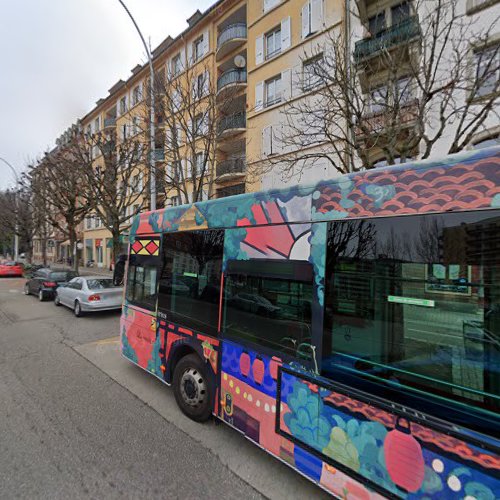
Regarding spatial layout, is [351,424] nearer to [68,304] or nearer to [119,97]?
[68,304]

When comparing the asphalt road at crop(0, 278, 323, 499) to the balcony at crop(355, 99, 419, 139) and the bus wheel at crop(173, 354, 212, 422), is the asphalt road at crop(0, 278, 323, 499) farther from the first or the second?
the balcony at crop(355, 99, 419, 139)

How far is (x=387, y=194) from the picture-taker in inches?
76.8

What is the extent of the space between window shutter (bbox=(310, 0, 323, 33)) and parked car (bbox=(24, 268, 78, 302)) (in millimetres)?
16135

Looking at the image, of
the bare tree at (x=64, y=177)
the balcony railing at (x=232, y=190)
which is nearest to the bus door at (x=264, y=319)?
the balcony railing at (x=232, y=190)

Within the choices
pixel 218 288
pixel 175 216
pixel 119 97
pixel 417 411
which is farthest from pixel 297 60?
pixel 119 97

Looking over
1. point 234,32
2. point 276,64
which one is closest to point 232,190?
point 276,64

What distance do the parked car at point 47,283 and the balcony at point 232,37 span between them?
1570cm

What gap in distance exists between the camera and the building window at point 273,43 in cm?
1501

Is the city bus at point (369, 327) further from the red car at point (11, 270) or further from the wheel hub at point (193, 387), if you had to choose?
the red car at point (11, 270)

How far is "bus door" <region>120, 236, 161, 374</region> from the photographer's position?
429 centimetres

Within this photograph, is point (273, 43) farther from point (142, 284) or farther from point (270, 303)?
point (270, 303)

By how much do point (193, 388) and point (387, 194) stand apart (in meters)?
3.09

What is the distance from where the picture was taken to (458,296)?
1.75 metres

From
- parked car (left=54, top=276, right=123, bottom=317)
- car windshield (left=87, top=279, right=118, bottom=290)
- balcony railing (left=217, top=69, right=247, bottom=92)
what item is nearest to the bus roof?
parked car (left=54, top=276, right=123, bottom=317)
